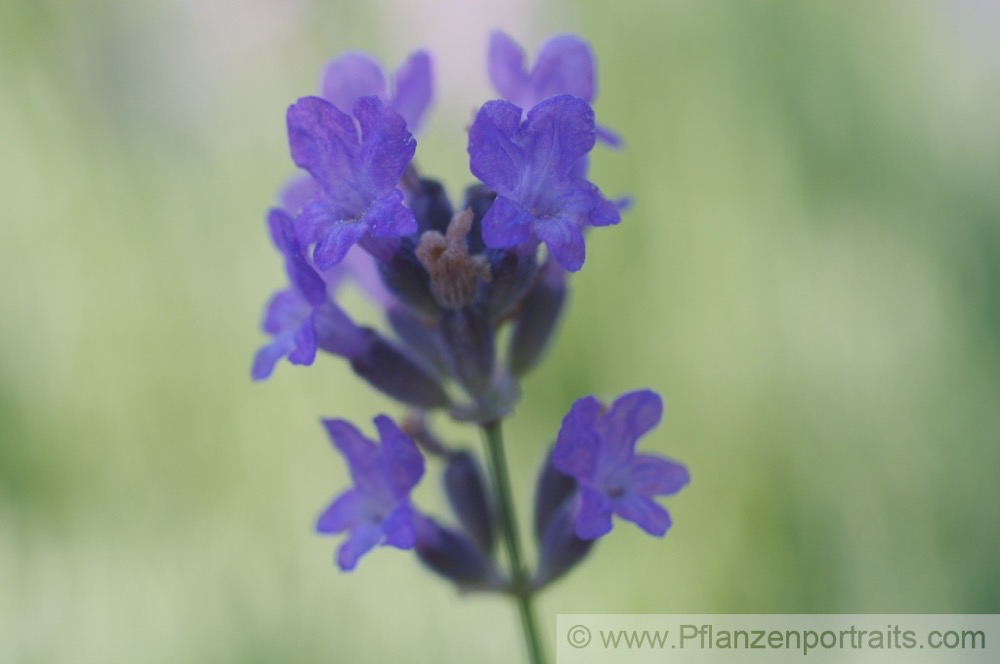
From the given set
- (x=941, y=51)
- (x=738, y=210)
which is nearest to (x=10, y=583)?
(x=738, y=210)

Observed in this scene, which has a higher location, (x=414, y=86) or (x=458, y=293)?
(x=414, y=86)

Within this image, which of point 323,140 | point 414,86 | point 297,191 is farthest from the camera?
point 297,191

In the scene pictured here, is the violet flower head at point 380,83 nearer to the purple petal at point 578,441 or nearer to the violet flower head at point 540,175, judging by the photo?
the violet flower head at point 540,175

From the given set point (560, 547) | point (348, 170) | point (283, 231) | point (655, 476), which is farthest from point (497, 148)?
point (560, 547)

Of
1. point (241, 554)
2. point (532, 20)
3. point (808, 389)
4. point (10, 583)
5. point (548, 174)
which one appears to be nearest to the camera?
point (548, 174)

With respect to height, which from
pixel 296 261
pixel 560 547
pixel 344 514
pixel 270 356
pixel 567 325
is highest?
pixel 296 261

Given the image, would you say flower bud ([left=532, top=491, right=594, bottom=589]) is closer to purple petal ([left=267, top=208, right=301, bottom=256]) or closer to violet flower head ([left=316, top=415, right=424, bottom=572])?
violet flower head ([left=316, top=415, right=424, bottom=572])

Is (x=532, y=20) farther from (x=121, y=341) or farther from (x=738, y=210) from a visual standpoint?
(x=121, y=341)

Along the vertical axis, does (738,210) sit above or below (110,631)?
above

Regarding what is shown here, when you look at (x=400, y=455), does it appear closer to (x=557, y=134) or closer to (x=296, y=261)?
(x=296, y=261)
